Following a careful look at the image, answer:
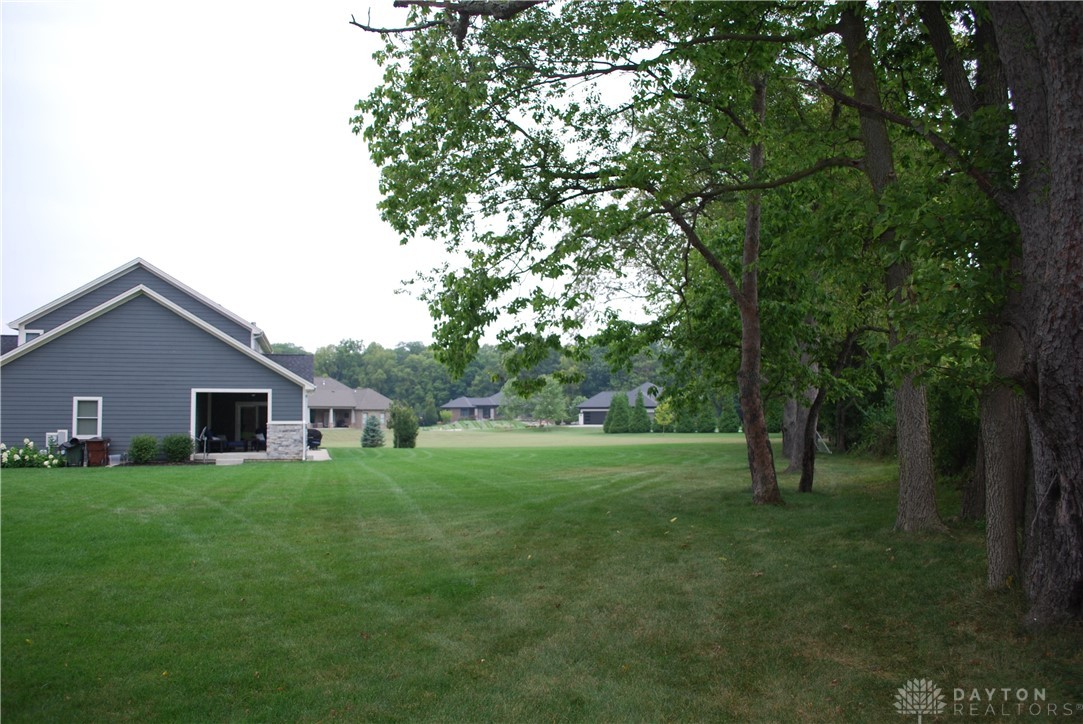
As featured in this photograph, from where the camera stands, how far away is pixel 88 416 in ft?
80.2

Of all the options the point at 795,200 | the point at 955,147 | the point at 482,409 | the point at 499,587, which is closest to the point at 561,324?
the point at 795,200

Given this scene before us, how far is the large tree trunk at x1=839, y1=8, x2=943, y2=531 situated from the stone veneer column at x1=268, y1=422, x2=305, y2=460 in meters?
20.8

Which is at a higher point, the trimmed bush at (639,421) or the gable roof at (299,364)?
the gable roof at (299,364)

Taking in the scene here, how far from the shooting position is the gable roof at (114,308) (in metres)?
23.8

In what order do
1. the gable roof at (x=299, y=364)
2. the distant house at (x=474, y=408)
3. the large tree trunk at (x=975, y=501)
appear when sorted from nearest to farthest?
the large tree trunk at (x=975, y=501) → the gable roof at (x=299, y=364) → the distant house at (x=474, y=408)

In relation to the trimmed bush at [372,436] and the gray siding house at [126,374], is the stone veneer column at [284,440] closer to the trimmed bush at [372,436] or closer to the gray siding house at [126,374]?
the gray siding house at [126,374]

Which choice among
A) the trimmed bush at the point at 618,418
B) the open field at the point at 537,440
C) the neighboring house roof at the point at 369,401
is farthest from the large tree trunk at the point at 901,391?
the neighboring house roof at the point at 369,401

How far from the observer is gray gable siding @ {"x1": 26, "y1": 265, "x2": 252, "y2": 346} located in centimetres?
2695

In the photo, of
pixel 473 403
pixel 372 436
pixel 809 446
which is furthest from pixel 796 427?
pixel 473 403

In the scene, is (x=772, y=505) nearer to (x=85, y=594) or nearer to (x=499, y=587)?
(x=499, y=587)

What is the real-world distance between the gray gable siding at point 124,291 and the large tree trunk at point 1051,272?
27.2 metres

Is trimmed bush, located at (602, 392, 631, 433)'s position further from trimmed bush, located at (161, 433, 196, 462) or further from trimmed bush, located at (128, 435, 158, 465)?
trimmed bush, located at (128, 435, 158, 465)

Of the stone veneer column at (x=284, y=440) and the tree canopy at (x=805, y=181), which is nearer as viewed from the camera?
the tree canopy at (x=805, y=181)

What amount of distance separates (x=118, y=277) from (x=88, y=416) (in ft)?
18.5
